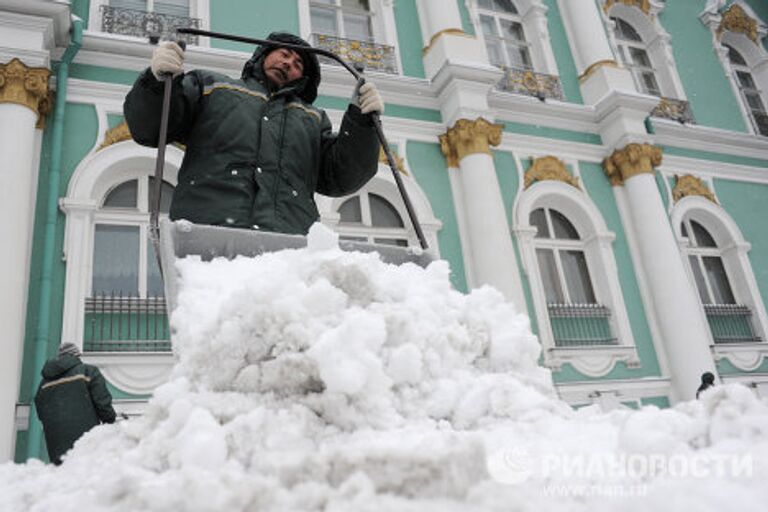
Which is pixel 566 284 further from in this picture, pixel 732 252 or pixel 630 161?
pixel 732 252

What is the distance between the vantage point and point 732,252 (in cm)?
942

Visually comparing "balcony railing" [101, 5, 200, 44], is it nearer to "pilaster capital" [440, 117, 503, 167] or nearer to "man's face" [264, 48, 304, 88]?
"pilaster capital" [440, 117, 503, 167]

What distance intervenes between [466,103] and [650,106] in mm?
3142

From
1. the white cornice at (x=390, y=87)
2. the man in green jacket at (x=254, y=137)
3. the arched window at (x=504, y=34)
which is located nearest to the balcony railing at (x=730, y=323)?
the arched window at (x=504, y=34)

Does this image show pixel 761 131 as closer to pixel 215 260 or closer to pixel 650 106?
pixel 650 106

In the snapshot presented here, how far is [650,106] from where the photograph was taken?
28.7 ft

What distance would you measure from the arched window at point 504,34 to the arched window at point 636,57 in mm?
2113

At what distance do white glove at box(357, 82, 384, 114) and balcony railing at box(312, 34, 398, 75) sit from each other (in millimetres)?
5378

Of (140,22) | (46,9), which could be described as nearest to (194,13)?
(140,22)

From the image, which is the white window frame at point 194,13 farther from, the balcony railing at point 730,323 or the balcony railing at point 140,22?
the balcony railing at point 730,323

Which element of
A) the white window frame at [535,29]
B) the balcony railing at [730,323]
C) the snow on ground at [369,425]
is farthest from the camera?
the white window frame at [535,29]

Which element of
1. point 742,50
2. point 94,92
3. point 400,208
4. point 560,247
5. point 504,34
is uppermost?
point 742,50

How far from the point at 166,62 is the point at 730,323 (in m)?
9.18

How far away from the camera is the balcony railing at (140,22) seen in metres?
6.71
